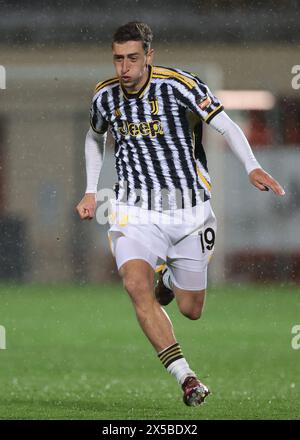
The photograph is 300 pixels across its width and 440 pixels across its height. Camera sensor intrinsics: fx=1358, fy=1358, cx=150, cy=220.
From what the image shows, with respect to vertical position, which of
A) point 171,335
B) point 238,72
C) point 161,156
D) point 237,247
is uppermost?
point 161,156

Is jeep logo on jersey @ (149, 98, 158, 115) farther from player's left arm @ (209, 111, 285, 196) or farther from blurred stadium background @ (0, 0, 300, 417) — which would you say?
blurred stadium background @ (0, 0, 300, 417)

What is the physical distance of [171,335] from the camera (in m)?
6.72

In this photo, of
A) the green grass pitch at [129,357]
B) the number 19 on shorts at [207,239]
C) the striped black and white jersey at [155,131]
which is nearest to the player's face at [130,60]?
the striped black and white jersey at [155,131]

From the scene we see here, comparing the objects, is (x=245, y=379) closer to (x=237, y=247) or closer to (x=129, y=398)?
(x=129, y=398)

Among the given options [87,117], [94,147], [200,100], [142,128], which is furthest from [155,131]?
[87,117]

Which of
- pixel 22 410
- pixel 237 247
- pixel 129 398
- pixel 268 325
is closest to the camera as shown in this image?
pixel 22 410

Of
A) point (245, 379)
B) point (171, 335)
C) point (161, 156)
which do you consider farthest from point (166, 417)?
point (245, 379)

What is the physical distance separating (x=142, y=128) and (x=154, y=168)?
22 centimetres

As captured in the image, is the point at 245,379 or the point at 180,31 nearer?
the point at 245,379

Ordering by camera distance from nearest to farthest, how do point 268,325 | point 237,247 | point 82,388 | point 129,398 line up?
point 129,398
point 82,388
point 268,325
point 237,247

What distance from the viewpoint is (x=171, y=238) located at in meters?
7.14

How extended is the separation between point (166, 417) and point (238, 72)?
42.3ft

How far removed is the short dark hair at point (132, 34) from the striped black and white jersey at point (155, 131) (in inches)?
8.2

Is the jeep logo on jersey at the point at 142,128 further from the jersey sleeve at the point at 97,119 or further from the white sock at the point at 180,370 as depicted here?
the white sock at the point at 180,370
